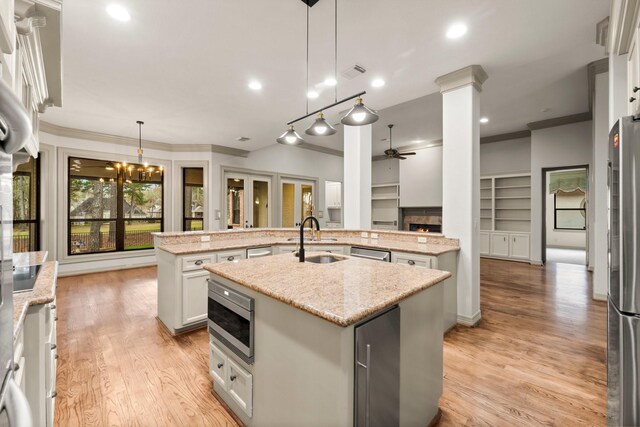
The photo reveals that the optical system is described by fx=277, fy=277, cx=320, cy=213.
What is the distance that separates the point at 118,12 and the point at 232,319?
8.44 ft

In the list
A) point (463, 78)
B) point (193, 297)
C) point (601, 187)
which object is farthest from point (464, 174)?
point (193, 297)

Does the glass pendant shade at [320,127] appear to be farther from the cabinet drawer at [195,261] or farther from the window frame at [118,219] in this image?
the window frame at [118,219]

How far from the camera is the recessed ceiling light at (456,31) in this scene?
2.43 metres

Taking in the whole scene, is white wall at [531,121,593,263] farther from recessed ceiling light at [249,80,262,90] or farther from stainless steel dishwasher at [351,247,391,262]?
recessed ceiling light at [249,80,262,90]

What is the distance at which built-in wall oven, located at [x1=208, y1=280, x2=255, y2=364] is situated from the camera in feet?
5.07

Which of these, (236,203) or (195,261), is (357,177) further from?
(236,203)

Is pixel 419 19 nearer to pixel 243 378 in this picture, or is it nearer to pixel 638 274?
pixel 638 274

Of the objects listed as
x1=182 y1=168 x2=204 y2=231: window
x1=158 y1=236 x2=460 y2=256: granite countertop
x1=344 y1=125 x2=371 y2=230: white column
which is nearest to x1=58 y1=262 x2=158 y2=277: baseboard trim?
x1=182 y1=168 x2=204 y2=231: window

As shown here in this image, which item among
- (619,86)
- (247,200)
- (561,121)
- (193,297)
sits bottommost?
(193,297)

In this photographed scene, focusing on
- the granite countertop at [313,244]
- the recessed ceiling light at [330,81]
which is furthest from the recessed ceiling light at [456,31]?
the granite countertop at [313,244]

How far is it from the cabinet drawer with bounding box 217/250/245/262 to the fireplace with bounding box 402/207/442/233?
17.8ft

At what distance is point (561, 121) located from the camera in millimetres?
5738

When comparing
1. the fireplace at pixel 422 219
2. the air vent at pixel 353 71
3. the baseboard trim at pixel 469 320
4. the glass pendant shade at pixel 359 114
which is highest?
the air vent at pixel 353 71

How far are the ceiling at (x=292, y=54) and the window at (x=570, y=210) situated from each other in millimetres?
6189
